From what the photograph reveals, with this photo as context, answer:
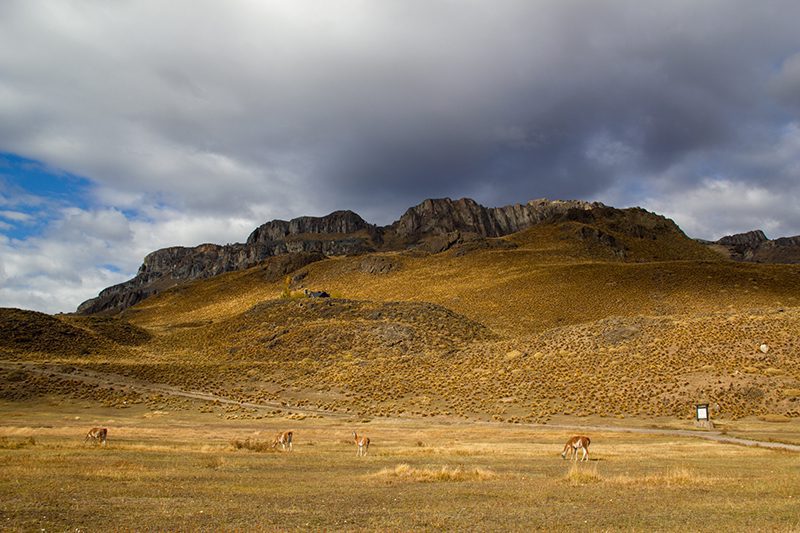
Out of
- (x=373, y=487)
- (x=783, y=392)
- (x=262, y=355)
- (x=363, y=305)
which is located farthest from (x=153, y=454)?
(x=363, y=305)

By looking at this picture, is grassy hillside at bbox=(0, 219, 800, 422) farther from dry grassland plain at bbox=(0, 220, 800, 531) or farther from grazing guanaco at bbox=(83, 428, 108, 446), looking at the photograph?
grazing guanaco at bbox=(83, 428, 108, 446)

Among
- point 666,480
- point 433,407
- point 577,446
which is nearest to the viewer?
point 666,480

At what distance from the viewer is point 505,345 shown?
79250mm

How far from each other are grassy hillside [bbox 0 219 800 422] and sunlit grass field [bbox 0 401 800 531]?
25479 millimetres

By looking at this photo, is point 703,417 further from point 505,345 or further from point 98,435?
point 98,435

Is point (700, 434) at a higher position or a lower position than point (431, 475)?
lower

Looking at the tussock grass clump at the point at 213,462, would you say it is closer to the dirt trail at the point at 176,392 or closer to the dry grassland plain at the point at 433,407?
the dry grassland plain at the point at 433,407

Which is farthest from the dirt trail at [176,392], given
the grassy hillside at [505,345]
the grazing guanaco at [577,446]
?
the grazing guanaco at [577,446]

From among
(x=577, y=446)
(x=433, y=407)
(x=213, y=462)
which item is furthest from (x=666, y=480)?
(x=433, y=407)

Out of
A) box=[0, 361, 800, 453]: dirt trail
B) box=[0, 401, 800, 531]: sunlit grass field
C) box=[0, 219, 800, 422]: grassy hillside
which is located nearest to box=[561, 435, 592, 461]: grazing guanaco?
box=[0, 401, 800, 531]: sunlit grass field

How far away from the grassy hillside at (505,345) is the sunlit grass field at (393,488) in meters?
25.5

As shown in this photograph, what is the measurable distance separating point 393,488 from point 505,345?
6426 centimetres

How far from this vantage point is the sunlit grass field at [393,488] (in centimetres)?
1195

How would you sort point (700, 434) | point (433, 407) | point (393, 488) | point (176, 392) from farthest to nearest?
1. point (176, 392)
2. point (433, 407)
3. point (700, 434)
4. point (393, 488)
